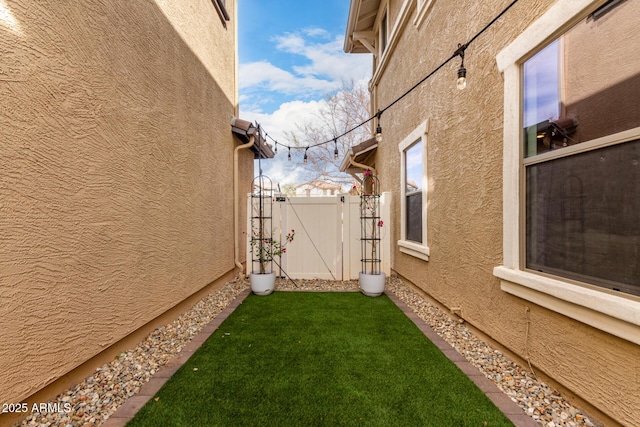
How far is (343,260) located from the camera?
551 centimetres

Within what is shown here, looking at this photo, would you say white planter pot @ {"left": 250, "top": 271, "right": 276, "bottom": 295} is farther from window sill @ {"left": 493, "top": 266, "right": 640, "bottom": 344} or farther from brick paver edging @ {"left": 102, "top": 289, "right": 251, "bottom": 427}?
window sill @ {"left": 493, "top": 266, "right": 640, "bottom": 344}

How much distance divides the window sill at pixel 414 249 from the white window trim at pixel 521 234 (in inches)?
60.5

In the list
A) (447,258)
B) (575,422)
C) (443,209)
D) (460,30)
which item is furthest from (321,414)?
(460,30)

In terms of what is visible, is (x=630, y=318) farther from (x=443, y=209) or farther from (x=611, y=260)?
(x=443, y=209)

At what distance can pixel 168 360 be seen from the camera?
250 cm

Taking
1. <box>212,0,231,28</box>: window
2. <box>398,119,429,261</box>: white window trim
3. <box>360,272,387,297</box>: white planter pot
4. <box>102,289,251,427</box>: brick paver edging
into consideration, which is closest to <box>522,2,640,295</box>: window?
<box>398,119,429,261</box>: white window trim

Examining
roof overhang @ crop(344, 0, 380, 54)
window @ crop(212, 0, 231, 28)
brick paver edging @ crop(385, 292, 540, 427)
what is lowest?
brick paver edging @ crop(385, 292, 540, 427)

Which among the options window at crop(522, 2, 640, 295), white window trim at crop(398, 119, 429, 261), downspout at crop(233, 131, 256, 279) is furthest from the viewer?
downspout at crop(233, 131, 256, 279)

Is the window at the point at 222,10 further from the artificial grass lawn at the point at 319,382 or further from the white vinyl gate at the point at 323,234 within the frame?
the artificial grass lawn at the point at 319,382

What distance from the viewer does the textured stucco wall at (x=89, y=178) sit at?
165cm

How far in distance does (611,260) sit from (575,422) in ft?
3.34

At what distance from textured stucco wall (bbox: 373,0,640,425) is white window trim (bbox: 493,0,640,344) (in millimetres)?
89

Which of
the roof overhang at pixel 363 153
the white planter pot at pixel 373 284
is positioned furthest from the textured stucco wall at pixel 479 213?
the roof overhang at pixel 363 153

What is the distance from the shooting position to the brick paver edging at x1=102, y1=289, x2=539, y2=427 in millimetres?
1771
